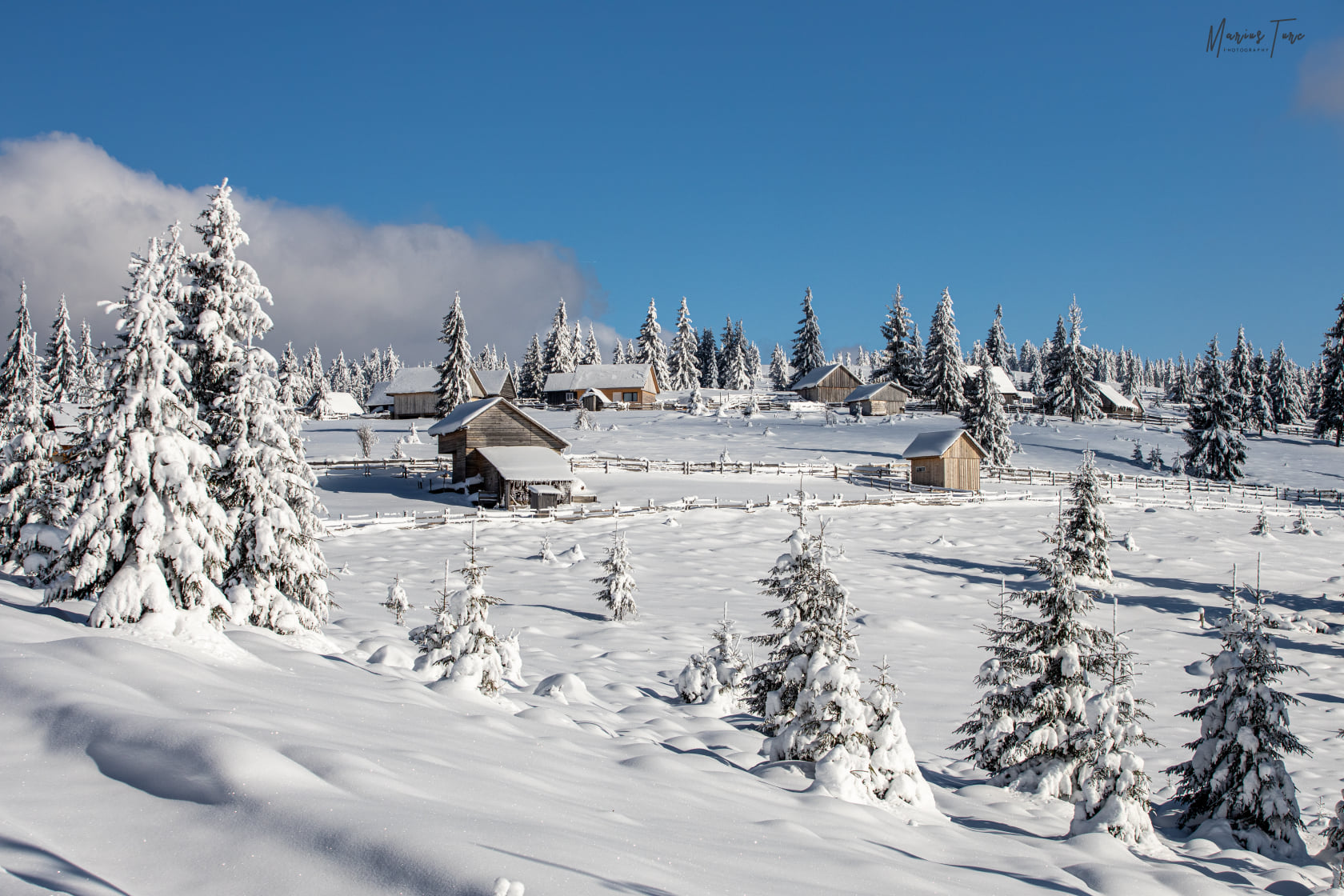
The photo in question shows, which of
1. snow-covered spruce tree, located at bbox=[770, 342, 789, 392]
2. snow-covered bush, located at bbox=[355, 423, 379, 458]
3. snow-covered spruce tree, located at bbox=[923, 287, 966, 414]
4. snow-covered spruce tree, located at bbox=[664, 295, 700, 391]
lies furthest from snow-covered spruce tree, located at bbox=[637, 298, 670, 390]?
snow-covered bush, located at bbox=[355, 423, 379, 458]

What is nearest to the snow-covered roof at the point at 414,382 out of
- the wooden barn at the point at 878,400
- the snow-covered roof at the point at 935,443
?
the wooden barn at the point at 878,400

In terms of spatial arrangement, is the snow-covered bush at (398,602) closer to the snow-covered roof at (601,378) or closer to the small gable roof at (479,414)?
the small gable roof at (479,414)

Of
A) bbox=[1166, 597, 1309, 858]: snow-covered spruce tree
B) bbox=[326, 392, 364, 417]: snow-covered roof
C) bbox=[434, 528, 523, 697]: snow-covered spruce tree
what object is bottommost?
bbox=[1166, 597, 1309, 858]: snow-covered spruce tree

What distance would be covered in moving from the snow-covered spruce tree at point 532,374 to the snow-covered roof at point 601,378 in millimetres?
9313

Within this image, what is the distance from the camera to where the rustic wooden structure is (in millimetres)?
51219

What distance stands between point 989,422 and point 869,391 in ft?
82.2

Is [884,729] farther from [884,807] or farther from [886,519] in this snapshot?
[886,519]

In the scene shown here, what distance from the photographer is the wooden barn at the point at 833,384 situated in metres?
98.6

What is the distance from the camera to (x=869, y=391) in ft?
299

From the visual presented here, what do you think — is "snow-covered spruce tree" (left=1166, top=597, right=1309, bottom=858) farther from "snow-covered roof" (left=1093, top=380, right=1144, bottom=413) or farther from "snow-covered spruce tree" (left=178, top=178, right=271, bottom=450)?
"snow-covered roof" (left=1093, top=380, right=1144, bottom=413)

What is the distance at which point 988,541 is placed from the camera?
4059 cm

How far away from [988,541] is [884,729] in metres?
32.3

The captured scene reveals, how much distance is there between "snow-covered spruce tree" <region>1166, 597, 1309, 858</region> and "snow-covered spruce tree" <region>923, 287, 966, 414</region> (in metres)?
80.4

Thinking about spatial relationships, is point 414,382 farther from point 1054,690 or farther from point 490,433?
point 1054,690
